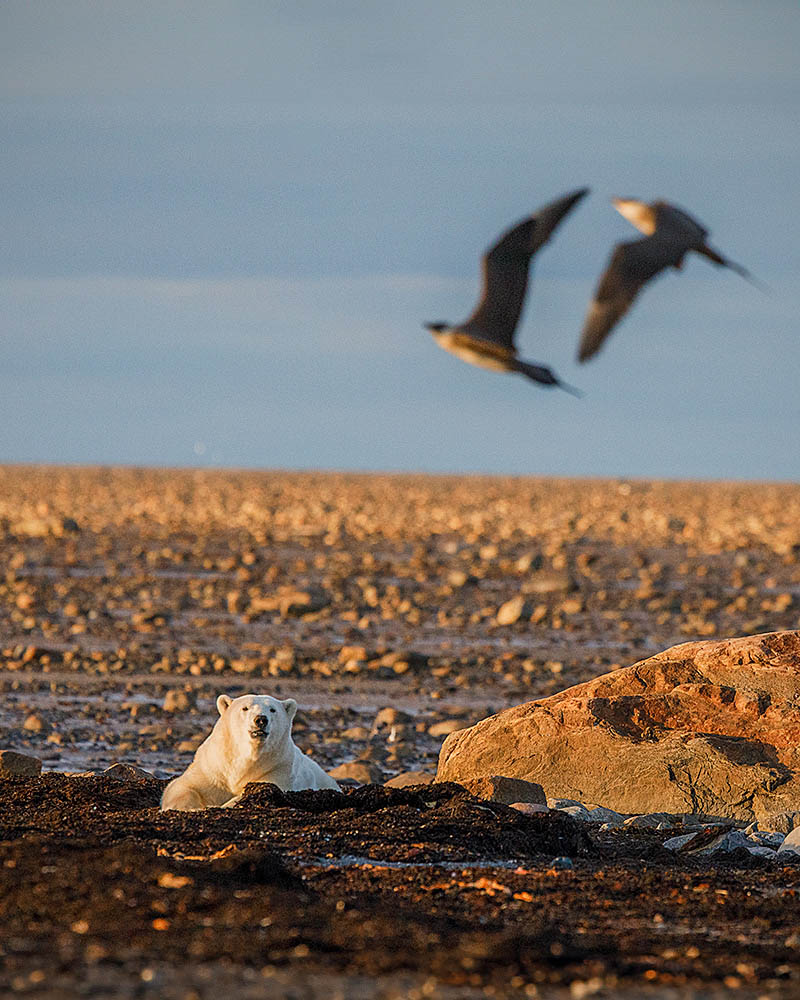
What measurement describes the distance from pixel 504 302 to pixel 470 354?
1.62 ft

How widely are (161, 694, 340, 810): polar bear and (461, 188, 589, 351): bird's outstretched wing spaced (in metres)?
2.54

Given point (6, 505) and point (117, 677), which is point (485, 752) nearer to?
point (117, 677)

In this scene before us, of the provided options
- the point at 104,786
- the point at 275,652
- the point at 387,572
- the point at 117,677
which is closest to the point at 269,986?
the point at 104,786

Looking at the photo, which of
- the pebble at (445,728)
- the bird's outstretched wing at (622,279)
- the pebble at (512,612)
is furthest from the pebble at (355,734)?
the pebble at (512,612)

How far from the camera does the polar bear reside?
872 cm

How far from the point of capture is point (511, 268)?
31.0 feet

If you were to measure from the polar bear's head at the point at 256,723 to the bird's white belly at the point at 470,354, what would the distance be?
2.26 metres

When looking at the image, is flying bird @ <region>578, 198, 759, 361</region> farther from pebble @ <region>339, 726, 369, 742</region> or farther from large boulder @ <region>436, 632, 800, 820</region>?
pebble @ <region>339, 726, 369, 742</region>

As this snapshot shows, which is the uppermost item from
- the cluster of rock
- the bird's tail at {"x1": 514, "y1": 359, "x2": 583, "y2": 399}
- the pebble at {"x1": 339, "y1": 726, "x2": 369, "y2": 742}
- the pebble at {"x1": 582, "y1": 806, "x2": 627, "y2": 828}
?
the bird's tail at {"x1": 514, "y1": 359, "x2": 583, "y2": 399}

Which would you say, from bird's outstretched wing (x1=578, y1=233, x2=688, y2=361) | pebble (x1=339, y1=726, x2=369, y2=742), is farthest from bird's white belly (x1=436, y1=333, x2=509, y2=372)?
pebble (x1=339, y1=726, x2=369, y2=742)

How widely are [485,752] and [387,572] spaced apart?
16.7 meters

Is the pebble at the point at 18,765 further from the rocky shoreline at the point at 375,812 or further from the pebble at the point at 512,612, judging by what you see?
the pebble at the point at 512,612

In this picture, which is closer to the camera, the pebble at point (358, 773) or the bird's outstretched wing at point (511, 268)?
the bird's outstretched wing at point (511, 268)

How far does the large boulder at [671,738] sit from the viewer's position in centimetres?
929
